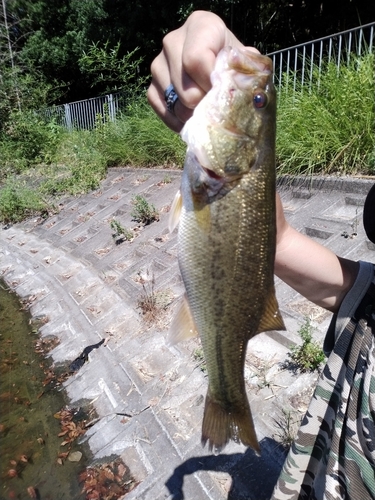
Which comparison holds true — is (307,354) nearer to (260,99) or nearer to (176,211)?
(176,211)

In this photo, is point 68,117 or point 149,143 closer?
point 149,143

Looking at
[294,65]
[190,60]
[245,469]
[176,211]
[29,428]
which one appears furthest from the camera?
[294,65]

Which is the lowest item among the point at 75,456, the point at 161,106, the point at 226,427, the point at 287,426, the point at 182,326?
the point at 75,456

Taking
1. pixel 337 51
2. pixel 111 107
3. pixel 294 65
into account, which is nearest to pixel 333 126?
pixel 337 51

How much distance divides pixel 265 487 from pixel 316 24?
18.0 meters

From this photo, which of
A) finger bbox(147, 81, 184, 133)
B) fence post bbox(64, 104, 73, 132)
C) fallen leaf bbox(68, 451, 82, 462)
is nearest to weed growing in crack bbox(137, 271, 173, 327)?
fallen leaf bbox(68, 451, 82, 462)

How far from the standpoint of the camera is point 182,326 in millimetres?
1779

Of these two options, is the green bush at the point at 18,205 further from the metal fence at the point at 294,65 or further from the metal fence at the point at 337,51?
the metal fence at the point at 337,51

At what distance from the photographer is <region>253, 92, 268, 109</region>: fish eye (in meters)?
→ 1.58

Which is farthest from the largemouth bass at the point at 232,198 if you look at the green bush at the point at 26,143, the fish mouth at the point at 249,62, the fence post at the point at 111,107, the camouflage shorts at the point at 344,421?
the green bush at the point at 26,143

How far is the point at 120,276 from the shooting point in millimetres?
6406

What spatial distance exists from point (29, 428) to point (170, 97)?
4.19 meters

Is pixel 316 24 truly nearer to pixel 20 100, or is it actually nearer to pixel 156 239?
pixel 20 100

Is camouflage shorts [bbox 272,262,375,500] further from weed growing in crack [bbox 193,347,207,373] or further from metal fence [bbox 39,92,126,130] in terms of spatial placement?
metal fence [bbox 39,92,126,130]
